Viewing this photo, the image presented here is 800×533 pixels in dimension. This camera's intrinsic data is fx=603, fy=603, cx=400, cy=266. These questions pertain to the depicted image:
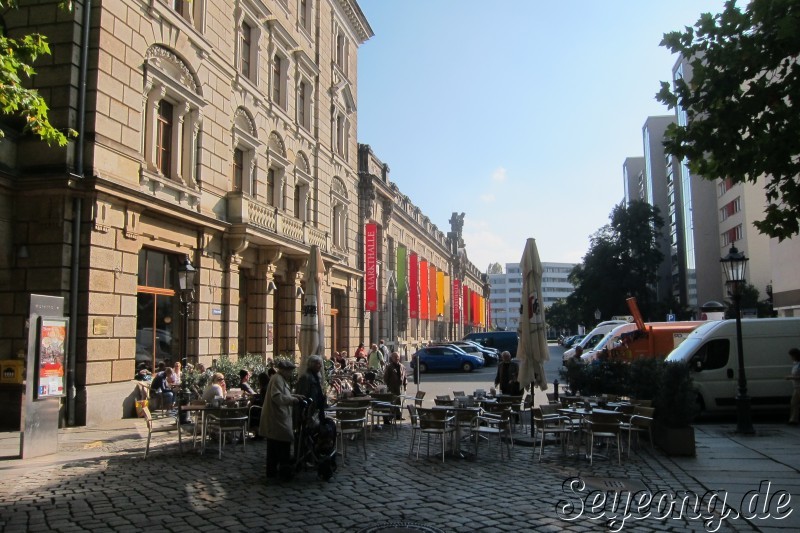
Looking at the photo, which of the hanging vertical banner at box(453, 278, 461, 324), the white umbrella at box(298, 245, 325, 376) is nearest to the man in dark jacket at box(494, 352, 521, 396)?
the white umbrella at box(298, 245, 325, 376)

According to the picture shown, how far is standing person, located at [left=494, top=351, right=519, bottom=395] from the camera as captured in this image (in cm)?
1371

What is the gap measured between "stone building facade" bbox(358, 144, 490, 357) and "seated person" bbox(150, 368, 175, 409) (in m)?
20.3

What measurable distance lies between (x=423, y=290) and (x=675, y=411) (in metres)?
42.1

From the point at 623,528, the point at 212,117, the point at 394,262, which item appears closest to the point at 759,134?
the point at 623,528

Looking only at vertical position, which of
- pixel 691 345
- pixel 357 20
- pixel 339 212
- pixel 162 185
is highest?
pixel 357 20

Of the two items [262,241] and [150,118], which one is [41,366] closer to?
[150,118]

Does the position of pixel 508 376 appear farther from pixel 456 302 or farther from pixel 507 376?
pixel 456 302

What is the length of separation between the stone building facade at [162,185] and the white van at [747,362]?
13.6 meters

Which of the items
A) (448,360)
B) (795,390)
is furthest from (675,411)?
(448,360)

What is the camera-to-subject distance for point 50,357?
10.4 metres

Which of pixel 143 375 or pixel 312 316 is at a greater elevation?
pixel 312 316

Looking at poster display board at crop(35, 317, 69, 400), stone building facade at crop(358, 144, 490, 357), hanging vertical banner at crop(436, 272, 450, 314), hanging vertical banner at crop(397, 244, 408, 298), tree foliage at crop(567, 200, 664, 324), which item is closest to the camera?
poster display board at crop(35, 317, 69, 400)

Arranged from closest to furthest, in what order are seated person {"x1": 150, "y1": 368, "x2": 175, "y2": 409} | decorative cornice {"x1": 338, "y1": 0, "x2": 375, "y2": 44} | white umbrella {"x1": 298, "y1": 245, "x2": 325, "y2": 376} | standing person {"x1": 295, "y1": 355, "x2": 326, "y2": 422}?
standing person {"x1": 295, "y1": 355, "x2": 326, "y2": 422} → white umbrella {"x1": 298, "y1": 245, "x2": 325, "y2": 376} → seated person {"x1": 150, "y1": 368, "x2": 175, "y2": 409} → decorative cornice {"x1": 338, "y1": 0, "x2": 375, "y2": 44}

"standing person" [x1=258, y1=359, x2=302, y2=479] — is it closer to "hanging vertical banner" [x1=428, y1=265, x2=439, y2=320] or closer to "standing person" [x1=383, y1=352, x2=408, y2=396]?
"standing person" [x1=383, y1=352, x2=408, y2=396]
